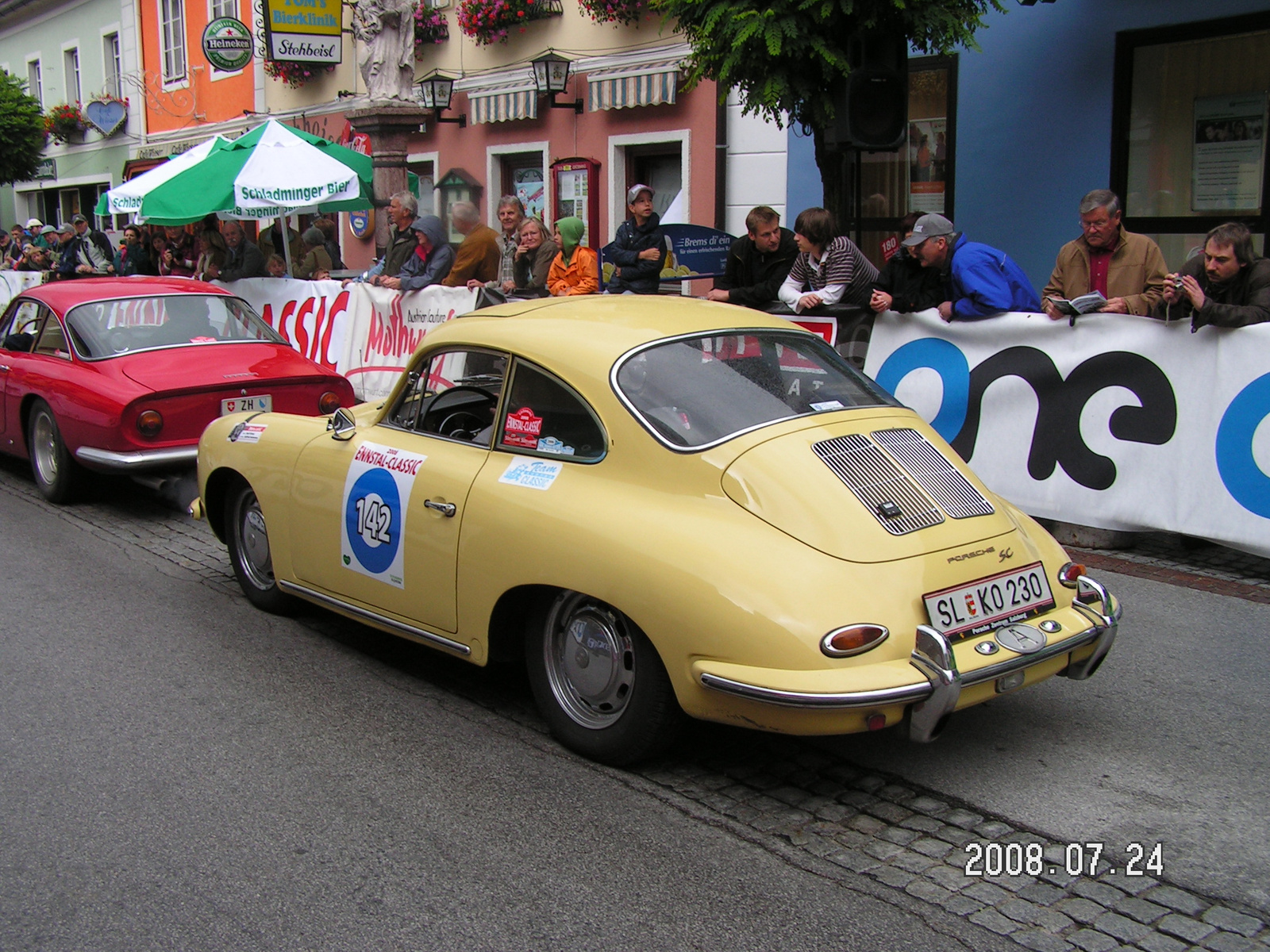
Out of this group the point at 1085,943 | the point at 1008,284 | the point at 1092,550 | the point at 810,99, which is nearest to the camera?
the point at 1085,943

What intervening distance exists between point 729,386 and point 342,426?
6.42 ft

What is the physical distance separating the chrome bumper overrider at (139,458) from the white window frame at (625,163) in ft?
25.5

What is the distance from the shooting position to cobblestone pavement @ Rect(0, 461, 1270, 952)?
3.15m

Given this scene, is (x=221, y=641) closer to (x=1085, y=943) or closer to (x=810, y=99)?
(x=1085, y=943)

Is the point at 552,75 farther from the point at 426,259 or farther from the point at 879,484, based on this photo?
the point at 879,484

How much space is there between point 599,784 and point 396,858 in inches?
30.5

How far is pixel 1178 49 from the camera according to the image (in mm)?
10297

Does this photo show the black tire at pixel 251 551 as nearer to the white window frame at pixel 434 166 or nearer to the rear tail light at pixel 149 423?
the rear tail light at pixel 149 423

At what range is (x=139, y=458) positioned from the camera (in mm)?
8078

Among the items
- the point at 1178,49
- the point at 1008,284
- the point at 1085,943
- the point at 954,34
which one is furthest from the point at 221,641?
the point at 1178,49

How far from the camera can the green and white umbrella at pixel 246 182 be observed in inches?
473

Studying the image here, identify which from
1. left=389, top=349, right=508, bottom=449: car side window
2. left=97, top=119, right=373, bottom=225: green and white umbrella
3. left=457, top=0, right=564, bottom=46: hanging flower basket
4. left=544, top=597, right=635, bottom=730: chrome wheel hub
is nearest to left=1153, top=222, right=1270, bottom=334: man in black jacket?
left=389, top=349, right=508, bottom=449: car side window
